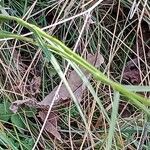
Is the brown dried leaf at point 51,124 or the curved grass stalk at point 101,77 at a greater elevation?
the curved grass stalk at point 101,77

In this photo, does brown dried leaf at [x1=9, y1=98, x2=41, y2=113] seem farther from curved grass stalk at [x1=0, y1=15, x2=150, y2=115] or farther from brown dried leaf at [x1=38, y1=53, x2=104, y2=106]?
curved grass stalk at [x1=0, y1=15, x2=150, y2=115]

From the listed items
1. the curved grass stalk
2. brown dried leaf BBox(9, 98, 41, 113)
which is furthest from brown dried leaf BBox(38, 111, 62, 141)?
the curved grass stalk

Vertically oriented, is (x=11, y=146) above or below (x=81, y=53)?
below

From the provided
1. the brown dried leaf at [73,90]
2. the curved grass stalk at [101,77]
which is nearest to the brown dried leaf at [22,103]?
the brown dried leaf at [73,90]

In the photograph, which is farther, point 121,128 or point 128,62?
point 128,62

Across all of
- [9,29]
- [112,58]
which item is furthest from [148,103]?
[9,29]

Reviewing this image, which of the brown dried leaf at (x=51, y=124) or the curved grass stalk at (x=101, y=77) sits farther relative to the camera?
the brown dried leaf at (x=51, y=124)

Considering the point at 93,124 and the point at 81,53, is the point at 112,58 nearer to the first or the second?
the point at 81,53

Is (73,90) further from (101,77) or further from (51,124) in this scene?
(101,77)

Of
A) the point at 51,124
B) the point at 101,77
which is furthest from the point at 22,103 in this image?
the point at 101,77

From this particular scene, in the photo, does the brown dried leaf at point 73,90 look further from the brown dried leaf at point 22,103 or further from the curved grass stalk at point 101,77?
the curved grass stalk at point 101,77

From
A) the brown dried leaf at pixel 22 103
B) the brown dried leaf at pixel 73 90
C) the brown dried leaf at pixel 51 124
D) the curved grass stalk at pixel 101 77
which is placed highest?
the curved grass stalk at pixel 101 77
